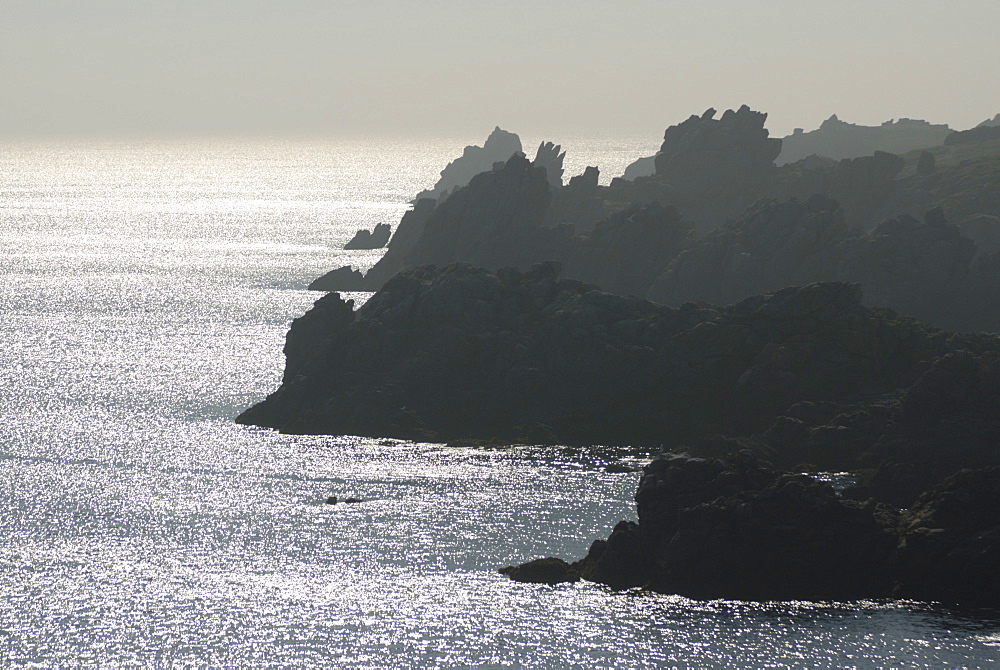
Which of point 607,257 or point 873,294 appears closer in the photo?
point 873,294

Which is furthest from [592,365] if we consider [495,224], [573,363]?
[495,224]

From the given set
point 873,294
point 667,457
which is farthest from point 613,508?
point 873,294

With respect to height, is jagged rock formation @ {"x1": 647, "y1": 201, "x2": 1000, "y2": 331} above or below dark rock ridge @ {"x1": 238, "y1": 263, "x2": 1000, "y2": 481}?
above

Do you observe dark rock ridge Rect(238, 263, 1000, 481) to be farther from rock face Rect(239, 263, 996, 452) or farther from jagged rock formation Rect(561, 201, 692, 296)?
jagged rock formation Rect(561, 201, 692, 296)

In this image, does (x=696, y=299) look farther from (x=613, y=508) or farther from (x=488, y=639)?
(x=488, y=639)

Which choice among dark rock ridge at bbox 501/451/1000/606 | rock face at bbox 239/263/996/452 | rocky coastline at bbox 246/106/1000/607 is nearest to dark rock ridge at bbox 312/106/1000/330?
rocky coastline at bbox 246/106/1000/607

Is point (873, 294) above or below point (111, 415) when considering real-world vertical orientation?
above

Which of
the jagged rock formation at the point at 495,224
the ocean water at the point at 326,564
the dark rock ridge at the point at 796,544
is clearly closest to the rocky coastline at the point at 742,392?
the dark rock ridge at the point at 796,544

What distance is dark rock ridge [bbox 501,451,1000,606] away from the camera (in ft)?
257

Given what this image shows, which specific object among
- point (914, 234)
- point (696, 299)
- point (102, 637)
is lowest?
point (102, 637)

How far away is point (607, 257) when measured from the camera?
182 metres

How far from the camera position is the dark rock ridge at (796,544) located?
78.4 meters

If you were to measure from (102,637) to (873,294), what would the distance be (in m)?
115

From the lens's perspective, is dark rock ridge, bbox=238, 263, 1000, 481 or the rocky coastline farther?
dark rock ridge, bbox=238, 263, 1000, 481
